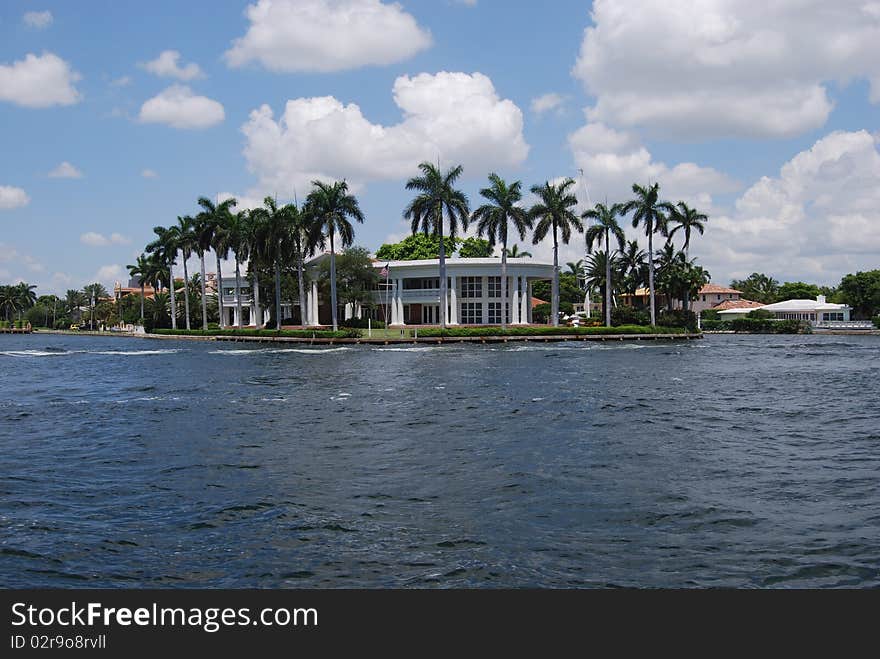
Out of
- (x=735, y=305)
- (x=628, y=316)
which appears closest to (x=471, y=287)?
(x=628, y=316)

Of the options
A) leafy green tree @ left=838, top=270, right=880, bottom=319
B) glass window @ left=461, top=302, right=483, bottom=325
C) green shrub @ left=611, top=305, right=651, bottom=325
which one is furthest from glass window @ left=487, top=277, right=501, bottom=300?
leafy green tree @ left=838, top=270, right=880, bottom=319

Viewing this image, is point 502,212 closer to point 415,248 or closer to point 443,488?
point 415,248

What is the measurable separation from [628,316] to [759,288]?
8592cm

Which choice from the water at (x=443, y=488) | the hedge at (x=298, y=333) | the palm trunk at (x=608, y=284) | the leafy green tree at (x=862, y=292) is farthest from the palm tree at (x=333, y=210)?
the leafy green tree at (x=862, y=292)

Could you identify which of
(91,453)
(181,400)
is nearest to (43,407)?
(181,400)

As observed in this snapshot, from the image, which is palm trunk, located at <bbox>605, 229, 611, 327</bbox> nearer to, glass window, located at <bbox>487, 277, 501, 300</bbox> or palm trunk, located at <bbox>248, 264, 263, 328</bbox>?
glass window, located at <bbox>487, 277, 501, 300</bbox>

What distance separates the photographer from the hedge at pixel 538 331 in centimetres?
7250

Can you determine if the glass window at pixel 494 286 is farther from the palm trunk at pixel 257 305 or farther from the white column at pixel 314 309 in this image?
the palm trunk at pixel 257 305

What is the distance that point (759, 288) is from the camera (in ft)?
532

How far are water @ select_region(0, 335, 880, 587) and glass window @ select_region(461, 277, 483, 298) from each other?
198ft

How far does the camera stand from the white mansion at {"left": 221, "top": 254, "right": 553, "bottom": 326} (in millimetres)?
89000

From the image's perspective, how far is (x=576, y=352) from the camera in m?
56.0
